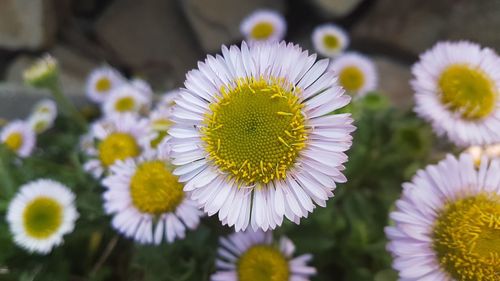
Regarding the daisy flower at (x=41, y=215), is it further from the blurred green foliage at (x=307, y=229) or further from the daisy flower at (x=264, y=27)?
the daisy flower at (x=264, y=27)

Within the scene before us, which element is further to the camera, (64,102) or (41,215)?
(64,102)

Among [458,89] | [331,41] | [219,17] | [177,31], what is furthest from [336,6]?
[458,89]

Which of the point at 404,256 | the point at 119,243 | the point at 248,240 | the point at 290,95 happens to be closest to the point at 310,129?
the point at 290,95

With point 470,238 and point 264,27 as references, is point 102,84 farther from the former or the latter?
point 470,238

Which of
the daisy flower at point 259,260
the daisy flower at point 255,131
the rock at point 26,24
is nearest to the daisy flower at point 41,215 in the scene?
the daisy flower at point 259,260

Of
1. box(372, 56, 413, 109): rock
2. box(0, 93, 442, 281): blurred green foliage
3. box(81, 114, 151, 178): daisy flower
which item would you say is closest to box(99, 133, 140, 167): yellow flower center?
box(81, 114, 151, 178): daisy flower
